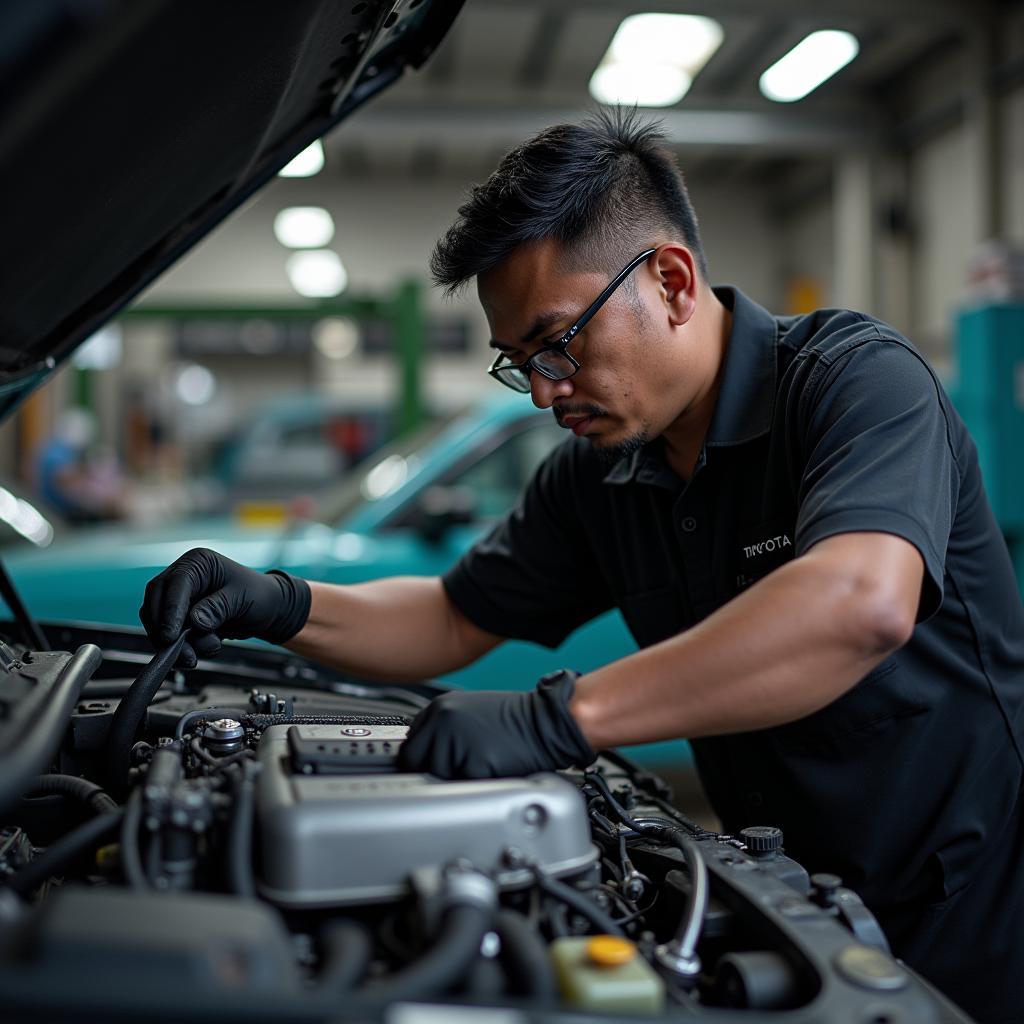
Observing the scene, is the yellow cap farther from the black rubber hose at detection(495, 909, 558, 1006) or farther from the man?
the man

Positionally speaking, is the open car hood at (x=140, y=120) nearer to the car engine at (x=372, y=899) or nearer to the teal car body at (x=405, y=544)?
the car engine at (x=372, y=899)

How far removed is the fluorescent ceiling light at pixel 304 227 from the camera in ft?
33.8

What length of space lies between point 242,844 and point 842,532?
644mm

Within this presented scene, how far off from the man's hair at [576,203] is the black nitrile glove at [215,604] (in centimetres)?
53

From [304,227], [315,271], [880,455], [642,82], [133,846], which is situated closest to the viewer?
[133,846]

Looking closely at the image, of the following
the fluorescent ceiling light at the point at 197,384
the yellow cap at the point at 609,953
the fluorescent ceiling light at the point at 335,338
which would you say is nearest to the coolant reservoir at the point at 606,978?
the yellow cap at the point at 609,953

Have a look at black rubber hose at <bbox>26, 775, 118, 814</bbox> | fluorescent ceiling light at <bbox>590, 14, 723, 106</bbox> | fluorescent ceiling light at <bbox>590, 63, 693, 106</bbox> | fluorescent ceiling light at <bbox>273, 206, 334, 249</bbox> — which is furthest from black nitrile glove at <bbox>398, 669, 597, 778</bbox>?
fluorescent ceiling light at <bbox>273, 206, 334, 249</bbox>

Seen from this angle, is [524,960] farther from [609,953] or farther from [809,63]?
[809,63]

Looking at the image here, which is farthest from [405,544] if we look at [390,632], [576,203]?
[576,203]

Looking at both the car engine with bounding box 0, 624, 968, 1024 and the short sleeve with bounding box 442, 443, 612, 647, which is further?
the short sleeve with bounding box 442, 443, 612, 647

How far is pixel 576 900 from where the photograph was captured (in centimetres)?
94

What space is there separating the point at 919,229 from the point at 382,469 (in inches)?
235

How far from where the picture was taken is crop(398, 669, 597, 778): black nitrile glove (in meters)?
1.04

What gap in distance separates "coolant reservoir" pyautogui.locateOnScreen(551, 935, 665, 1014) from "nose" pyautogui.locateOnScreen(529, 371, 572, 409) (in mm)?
790
